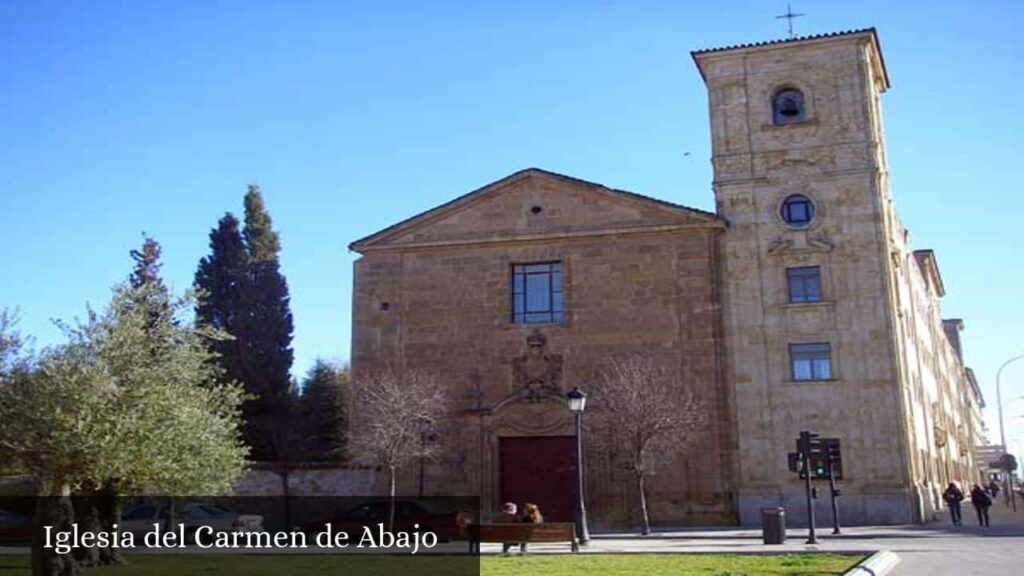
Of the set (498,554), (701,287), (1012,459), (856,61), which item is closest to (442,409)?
(701,287)

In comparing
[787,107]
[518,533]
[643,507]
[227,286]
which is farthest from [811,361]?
[227,286]

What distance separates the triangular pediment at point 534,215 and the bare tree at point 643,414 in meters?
4.75

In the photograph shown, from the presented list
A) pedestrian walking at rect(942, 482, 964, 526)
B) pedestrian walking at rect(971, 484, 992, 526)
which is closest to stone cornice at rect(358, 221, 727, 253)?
pedestrian walking at rect(942, 482, 964, 526)

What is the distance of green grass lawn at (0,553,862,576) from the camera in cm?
1630

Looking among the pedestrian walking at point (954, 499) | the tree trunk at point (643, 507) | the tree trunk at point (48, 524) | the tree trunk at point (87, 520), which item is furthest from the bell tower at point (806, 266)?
the tree trunk at point (48, 524)

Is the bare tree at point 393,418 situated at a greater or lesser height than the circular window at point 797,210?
lesser

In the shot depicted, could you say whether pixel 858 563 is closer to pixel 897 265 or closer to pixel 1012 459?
pixel 897 265

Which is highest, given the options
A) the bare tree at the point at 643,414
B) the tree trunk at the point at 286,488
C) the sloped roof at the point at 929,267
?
the sloped roof at the point at 929,267

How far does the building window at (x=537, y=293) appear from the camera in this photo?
112 feet

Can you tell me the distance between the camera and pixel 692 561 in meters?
18.2

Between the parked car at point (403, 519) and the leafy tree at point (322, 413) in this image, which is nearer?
the parked car at point (403, 519)

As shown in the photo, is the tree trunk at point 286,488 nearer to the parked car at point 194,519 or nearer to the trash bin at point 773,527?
the parked car at point 194,519

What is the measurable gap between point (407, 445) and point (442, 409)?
2255 millimetres

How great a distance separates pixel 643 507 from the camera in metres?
29.0
